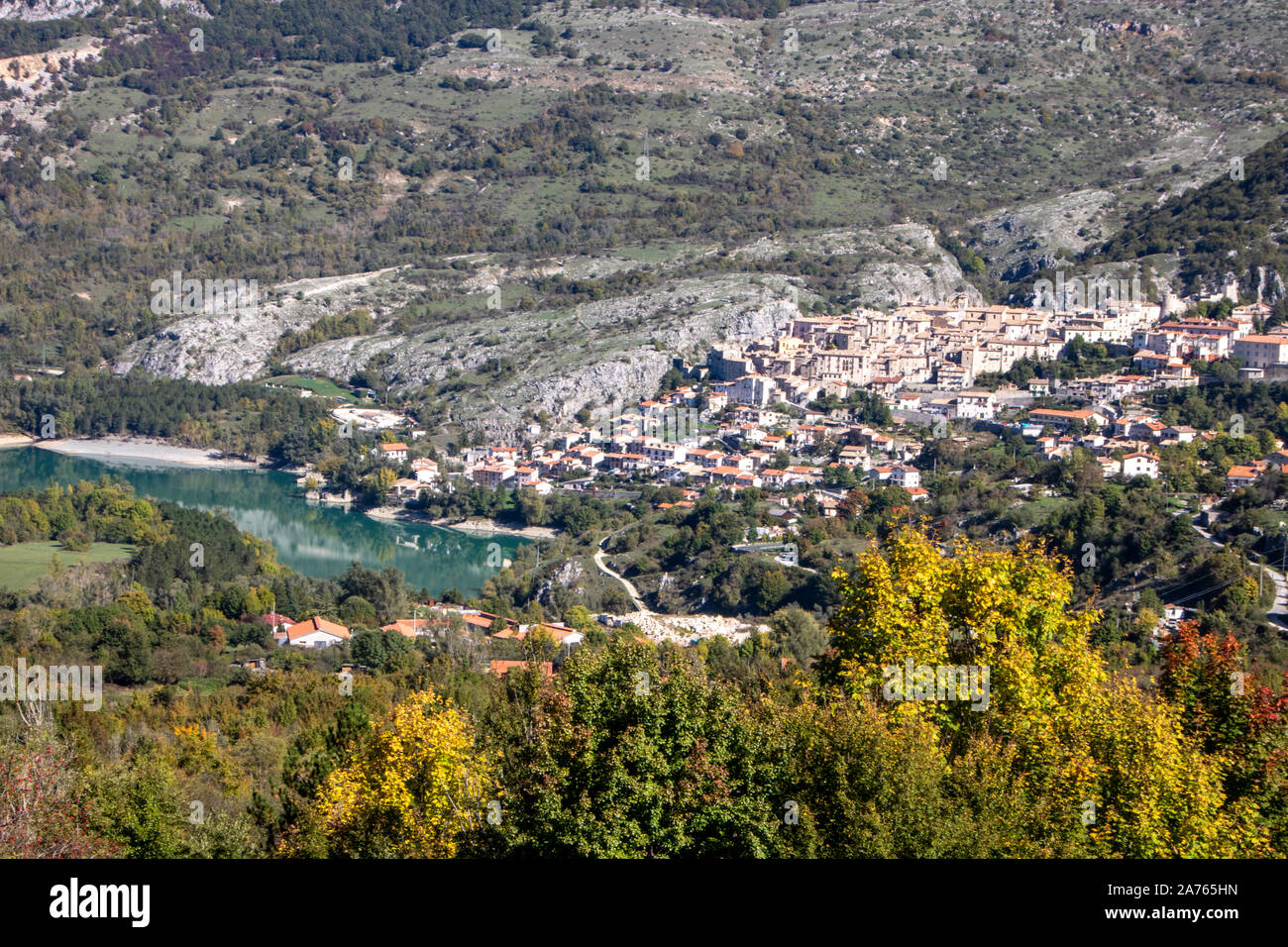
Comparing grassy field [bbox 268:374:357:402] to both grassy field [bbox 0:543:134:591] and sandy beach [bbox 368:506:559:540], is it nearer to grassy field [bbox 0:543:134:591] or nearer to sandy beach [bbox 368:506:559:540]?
sandy beach [bbox 368:506:559:540]

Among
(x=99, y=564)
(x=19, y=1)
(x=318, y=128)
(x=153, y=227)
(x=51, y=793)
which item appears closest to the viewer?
(x=51, y=793)

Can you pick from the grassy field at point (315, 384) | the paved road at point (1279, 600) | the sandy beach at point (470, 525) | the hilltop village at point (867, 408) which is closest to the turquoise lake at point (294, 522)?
the sandy beach at point (470, 525)

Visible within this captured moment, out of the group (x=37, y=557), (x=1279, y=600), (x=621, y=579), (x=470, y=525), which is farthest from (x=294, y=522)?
(x=1279, y=600)

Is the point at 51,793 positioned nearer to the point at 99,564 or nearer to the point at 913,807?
the point at 913,807

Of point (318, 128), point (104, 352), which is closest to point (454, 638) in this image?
point (104, 352)

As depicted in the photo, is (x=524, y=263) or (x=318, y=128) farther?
(x=318, y=128)

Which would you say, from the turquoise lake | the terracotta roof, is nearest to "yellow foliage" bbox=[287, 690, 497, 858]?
the terracotta roof
